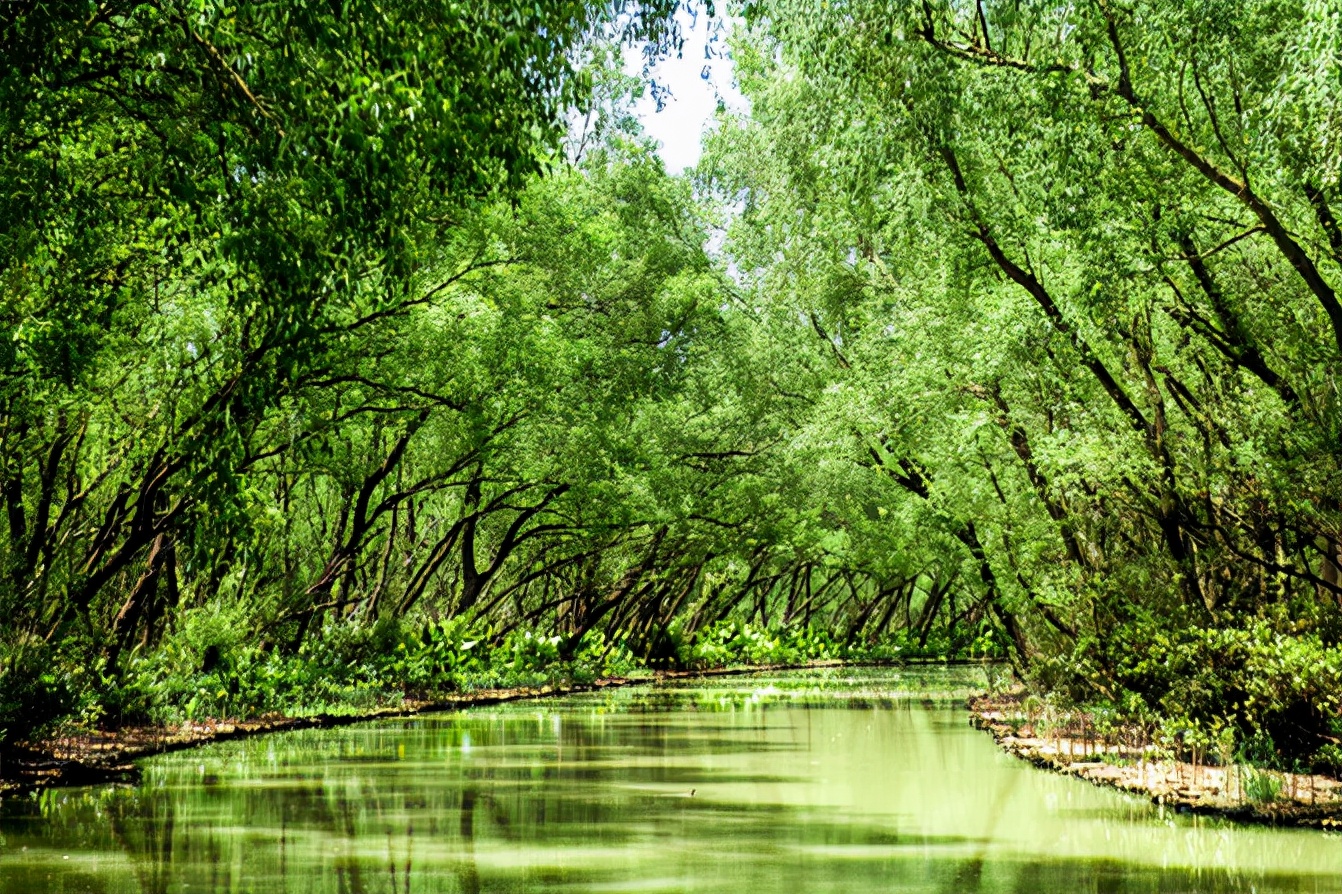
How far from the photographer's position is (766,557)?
2020 inches

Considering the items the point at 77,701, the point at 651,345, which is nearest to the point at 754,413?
the point at 651,345

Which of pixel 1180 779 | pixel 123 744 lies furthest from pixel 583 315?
pixel 1180 779

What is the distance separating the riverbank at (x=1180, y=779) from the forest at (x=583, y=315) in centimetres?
44

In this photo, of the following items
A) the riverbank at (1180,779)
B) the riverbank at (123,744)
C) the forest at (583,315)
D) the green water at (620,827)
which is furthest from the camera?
the riverbank at (123,744)

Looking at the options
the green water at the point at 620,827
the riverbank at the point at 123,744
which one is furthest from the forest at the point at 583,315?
the green water at the point at 620,827

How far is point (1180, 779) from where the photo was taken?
12891 millimetres

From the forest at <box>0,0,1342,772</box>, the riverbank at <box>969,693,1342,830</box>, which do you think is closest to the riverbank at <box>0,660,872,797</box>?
the forest at <box>0,0,1342,772</box>

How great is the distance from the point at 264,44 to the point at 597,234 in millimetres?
21504

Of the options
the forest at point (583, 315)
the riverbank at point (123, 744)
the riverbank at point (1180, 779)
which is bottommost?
the riverbank at point (1180, 779)

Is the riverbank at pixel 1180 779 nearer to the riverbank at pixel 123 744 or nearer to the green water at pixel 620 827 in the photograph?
the green water at pixel 620 827

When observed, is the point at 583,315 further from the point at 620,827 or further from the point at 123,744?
the point at 620,827

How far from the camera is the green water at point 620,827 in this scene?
8.37 m

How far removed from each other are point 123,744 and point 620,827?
315 inches

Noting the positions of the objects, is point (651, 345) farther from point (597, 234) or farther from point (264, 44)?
point (264, 44)
